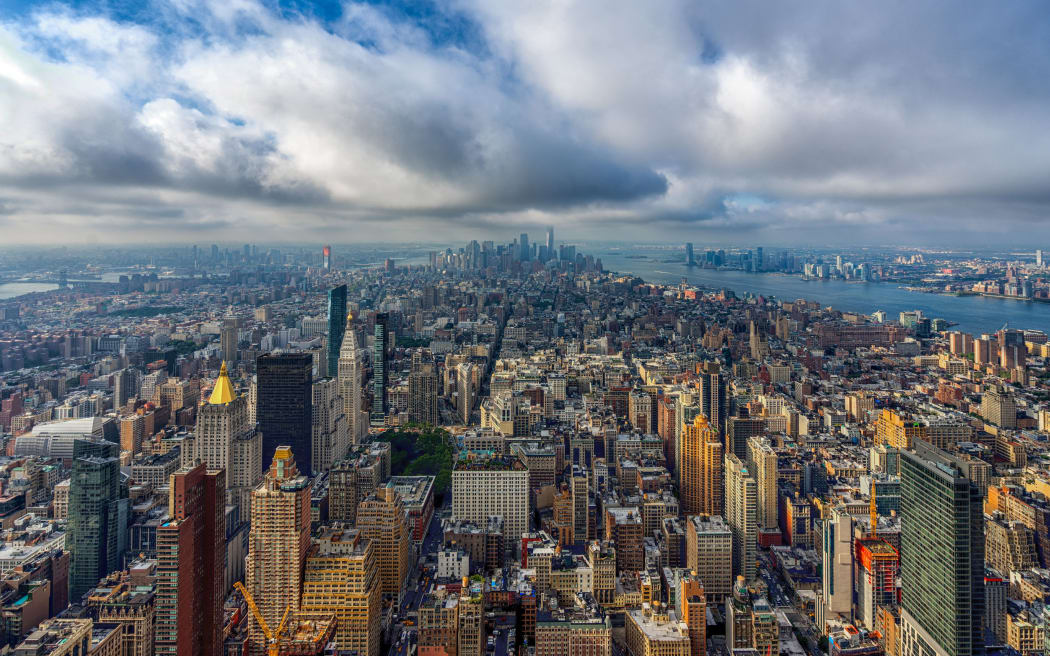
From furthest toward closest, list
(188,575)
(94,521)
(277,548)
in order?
(94,521), (277,548), (188,575)

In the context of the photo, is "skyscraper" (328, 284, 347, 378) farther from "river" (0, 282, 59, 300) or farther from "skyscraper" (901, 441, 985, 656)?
"skyscraper" (901, 441, 985, 656)

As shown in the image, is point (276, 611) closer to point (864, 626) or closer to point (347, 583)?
point (347, 583)

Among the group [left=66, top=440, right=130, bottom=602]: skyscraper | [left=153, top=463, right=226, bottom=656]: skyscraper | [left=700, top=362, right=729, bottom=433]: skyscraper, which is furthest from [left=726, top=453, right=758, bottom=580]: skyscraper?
[left=66, top=440, right=130, bottom=602]: skyscraper

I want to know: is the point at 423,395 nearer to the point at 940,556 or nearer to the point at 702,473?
the point at 702,473

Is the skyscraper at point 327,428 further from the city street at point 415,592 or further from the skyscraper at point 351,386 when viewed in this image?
the city street at point 415,592

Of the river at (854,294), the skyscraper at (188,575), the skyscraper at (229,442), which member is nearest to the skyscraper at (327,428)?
the skyscraper at (229,442)

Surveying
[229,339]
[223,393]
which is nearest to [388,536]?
→ [223,393]
